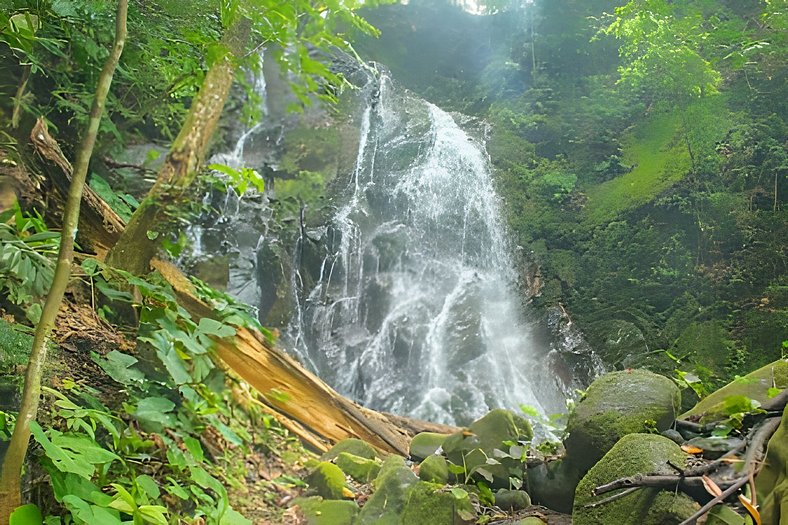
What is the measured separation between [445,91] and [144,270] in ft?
40.9

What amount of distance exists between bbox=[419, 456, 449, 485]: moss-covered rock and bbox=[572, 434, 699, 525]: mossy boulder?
98cm

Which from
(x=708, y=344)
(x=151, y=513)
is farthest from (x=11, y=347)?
(x=708, y=344)

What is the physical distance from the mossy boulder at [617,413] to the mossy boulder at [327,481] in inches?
53.5

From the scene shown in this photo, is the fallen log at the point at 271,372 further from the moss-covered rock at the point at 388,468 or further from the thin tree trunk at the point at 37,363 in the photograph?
the thin tree trunk at the point at 37,363

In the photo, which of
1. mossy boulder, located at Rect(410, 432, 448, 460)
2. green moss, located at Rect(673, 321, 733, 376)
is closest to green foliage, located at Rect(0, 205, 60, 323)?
mossy boulder, located at Rect(410, 432, 448, 460)

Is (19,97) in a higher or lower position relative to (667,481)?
higher

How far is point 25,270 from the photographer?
1.82 m

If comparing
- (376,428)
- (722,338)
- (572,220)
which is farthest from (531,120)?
(376,428)

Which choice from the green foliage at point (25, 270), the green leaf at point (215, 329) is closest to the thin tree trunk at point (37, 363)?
the green foliage at point (25, 270)

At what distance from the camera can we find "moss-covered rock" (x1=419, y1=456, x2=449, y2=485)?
276cm

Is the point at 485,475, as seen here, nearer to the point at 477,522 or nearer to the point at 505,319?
the point at 477,522

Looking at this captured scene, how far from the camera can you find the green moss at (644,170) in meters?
8.03

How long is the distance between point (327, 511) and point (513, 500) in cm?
100

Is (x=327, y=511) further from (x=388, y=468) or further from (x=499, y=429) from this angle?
(x=499, y=429)
